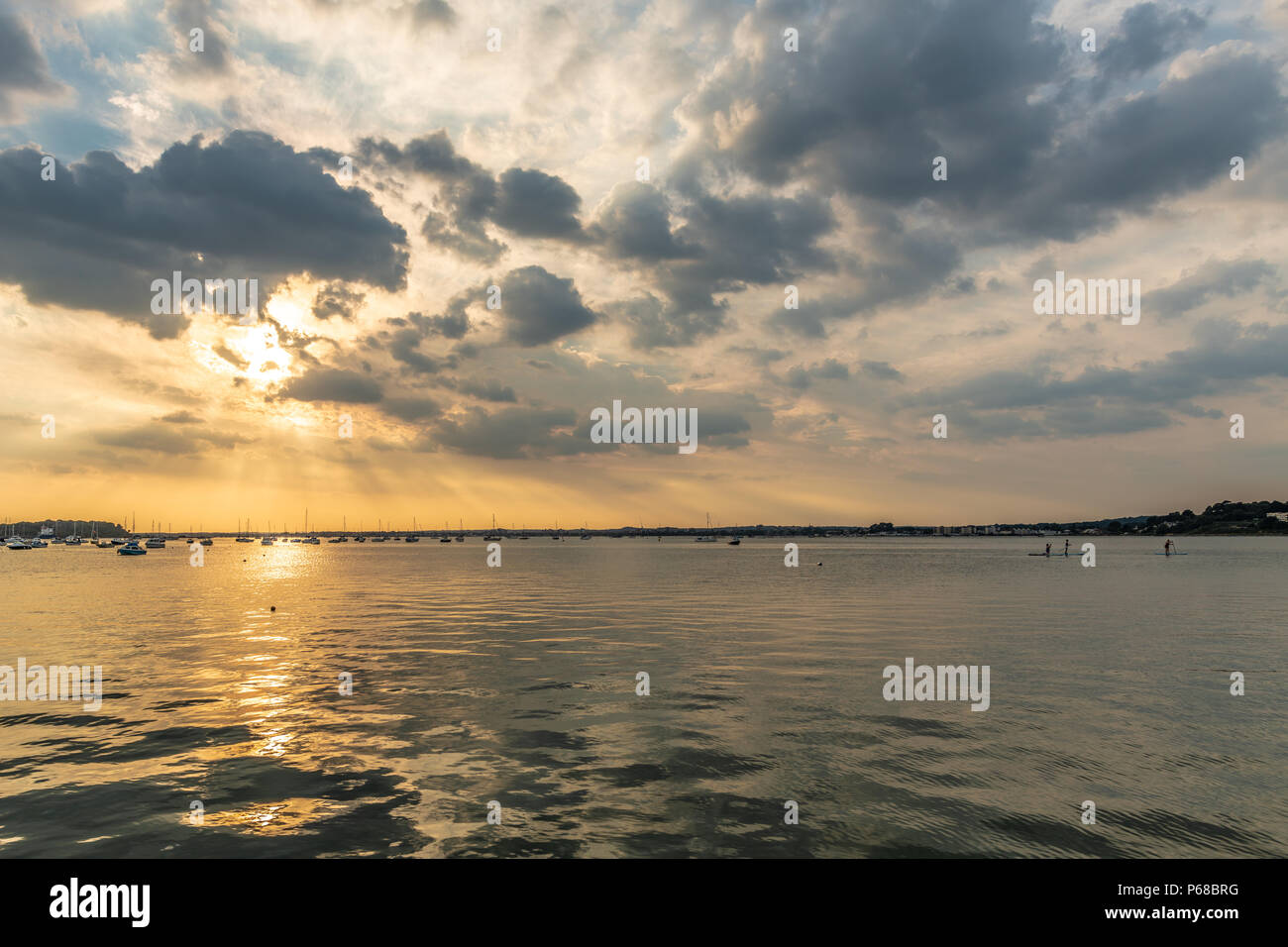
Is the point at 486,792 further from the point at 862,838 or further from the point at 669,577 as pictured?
the point at 669,577

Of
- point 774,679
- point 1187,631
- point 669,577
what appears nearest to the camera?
point 774,679

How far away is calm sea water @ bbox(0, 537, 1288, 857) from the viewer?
1302 cm

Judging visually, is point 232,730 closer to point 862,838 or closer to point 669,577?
point 862,838

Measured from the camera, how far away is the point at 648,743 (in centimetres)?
1898

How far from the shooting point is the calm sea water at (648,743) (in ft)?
42.7

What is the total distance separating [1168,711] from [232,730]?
28.4 meters

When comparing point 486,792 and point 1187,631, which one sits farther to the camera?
point 1187,631

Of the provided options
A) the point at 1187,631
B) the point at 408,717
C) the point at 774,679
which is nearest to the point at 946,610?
the point at 1187,631
